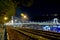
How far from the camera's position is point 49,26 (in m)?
49.8

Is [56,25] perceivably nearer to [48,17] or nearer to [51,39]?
[48,17]

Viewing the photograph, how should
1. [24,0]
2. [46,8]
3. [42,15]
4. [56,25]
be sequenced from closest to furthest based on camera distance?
[24,0] < [56,25] < [42,15] < [46,8]

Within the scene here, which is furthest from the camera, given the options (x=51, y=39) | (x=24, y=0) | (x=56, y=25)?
(x=56, y=25)

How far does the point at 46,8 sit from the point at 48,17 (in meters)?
6.61

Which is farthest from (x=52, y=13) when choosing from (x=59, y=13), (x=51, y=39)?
(x=51, y=39)

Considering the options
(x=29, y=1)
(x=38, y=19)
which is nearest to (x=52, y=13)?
(x=38, y=19)

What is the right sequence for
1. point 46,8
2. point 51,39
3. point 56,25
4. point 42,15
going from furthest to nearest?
point 46,8 → point 42,15 → point 56,25 → point 51,39

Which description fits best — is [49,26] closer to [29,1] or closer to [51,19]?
[51,19]

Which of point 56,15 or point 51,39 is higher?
point 56,15

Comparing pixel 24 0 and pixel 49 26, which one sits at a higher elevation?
pixel 24 0

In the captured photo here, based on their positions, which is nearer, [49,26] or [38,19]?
[49,26]

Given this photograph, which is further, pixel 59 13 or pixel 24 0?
pixel 59 13

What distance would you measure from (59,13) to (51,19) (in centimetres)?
503

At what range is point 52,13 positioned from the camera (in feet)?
201
